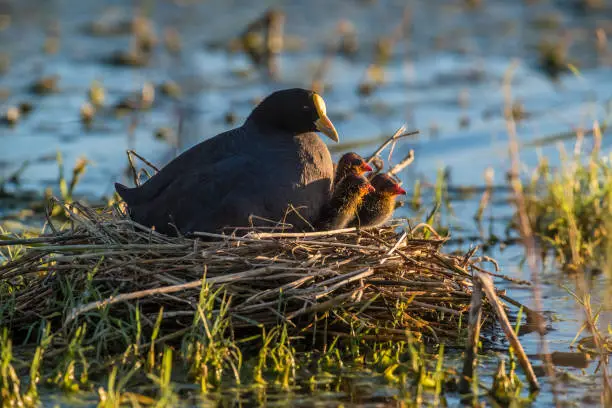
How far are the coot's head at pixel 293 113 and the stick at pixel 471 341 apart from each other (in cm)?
139

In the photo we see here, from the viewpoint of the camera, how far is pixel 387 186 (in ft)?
19.5

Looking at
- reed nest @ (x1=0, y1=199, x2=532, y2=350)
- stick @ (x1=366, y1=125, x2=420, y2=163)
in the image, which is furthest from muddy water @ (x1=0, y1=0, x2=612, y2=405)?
stick @ (x1=366, y1=125, x2=420, y2=163)

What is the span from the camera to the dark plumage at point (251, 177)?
5570 mm

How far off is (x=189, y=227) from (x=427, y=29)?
8.83 m

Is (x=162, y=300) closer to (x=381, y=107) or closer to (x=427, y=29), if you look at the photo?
(x=381, y=107)

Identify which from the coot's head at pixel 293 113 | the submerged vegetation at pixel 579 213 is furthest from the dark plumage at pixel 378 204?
the submerged vegetation at pixel 579 213

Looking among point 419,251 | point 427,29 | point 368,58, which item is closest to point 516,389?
point 419,251

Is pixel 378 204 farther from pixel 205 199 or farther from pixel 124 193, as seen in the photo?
pixel 124 193

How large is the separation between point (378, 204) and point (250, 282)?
0.90 meters

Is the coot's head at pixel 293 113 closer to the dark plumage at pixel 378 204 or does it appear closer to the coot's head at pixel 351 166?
the coot's head at pixel 351 166

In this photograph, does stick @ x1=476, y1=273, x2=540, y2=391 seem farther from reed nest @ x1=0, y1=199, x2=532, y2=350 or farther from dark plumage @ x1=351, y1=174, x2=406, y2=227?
dark plumage @ x1=351, y1=174, x2=406, y2=227

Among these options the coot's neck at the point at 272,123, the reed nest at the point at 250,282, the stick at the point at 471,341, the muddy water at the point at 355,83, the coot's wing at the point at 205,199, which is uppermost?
the muddy water at the point at 355,83

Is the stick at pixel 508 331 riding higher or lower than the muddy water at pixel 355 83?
lower

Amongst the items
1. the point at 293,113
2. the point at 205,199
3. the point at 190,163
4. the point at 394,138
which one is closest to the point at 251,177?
the point at 205,199
